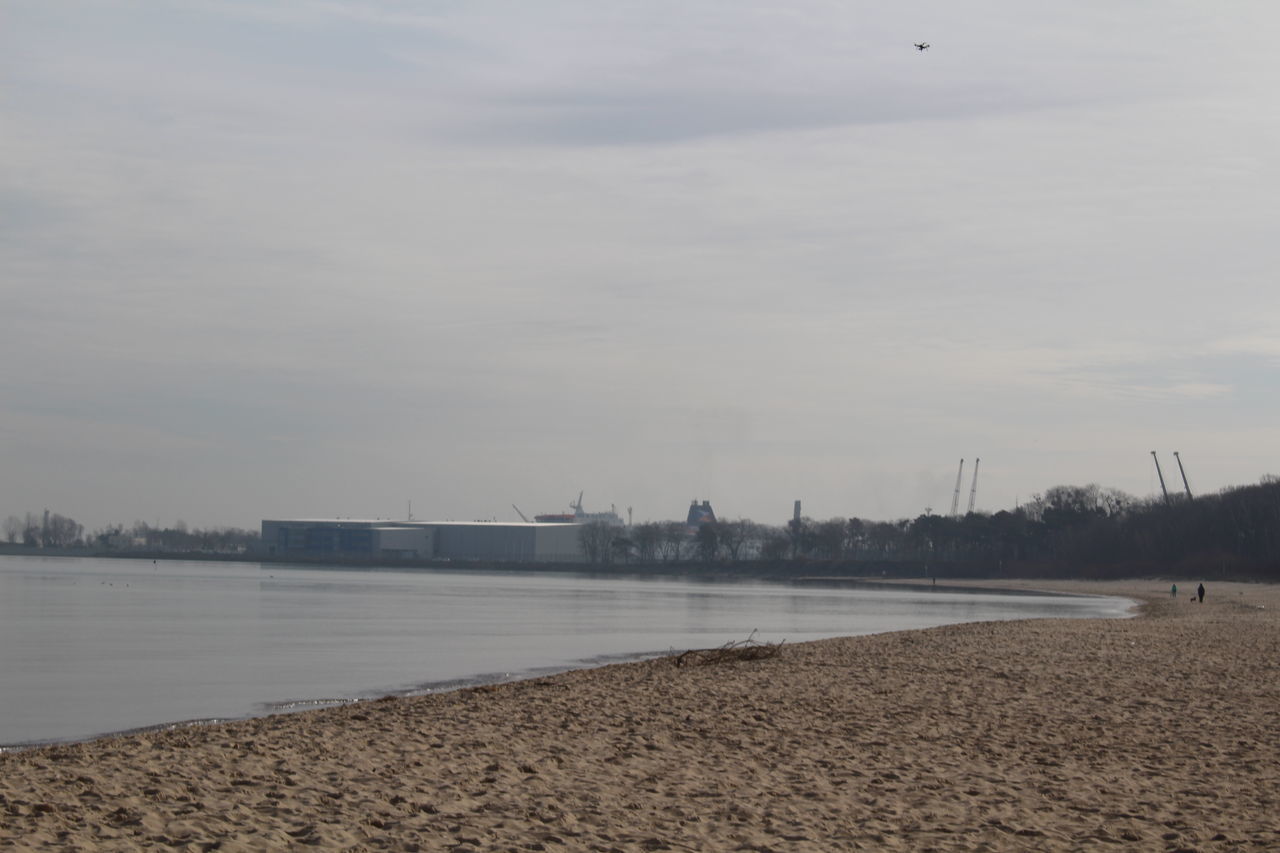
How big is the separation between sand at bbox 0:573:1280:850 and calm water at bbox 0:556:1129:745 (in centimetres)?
527

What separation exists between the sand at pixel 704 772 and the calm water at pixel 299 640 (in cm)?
527

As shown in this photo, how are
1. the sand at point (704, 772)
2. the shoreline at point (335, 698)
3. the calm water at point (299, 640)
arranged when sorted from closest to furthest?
the sand at point (704, 772)
the shoreline at point (335, 698)
the calm water at point (299, 640)

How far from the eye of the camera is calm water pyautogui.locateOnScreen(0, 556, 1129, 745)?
24188 millimetres

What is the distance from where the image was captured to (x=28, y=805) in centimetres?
1153

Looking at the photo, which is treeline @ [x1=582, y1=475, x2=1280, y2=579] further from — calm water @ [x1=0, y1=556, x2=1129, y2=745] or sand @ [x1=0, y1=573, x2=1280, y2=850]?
sand @ [x1=0, y1=573, x2=1280, y2=850]

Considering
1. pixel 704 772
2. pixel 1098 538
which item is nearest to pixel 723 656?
pixel 704 772

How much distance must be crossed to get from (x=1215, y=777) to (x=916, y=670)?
11960 millimetres

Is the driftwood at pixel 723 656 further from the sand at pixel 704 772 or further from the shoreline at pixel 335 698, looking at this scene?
the sand at pixel 704 772


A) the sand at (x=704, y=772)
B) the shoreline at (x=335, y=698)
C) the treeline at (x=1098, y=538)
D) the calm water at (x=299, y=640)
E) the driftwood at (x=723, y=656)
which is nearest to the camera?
the sand at (x=704, y=772)

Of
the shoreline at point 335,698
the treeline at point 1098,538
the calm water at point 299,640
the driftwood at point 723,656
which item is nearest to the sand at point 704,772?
the shoreline at point 335,698

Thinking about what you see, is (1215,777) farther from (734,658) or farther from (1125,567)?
(1125,567)

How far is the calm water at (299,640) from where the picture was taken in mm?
24188

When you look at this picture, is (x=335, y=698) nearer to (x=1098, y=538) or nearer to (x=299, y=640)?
(x=299, y=640)

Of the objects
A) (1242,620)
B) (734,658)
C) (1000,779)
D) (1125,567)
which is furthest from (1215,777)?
(1125,567)
